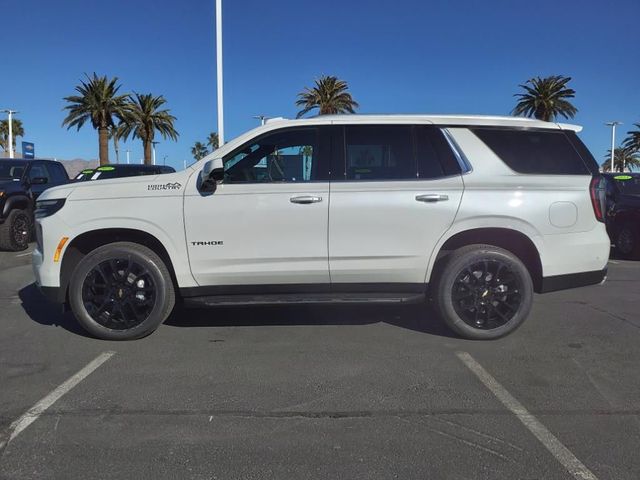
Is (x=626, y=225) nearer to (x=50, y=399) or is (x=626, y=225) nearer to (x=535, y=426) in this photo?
(x=535, y=426)

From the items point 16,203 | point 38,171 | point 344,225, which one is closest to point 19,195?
point 16,203

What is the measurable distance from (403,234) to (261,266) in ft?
4.18

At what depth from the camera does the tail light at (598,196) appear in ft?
16.1

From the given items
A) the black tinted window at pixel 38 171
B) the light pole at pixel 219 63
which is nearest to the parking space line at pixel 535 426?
the black tinted window at pixel 38 171

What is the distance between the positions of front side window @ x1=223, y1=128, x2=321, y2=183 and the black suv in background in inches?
301

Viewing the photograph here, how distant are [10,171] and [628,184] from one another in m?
13.5

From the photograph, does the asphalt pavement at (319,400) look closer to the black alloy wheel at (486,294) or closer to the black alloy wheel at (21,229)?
the black alloy wheel at (486,294)

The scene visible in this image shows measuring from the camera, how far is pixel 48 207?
4.88 metres

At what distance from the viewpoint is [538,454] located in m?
3.04

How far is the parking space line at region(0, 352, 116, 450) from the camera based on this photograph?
3307 millimetres

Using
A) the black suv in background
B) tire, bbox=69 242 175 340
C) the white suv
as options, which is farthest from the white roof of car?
the black suv in background

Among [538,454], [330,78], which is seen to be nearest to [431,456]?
[538,454]

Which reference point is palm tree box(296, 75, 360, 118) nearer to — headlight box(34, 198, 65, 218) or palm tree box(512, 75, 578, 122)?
palm tree box(512, 75, 578, 122)

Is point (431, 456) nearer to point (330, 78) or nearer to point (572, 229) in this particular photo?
point (572, 229)
